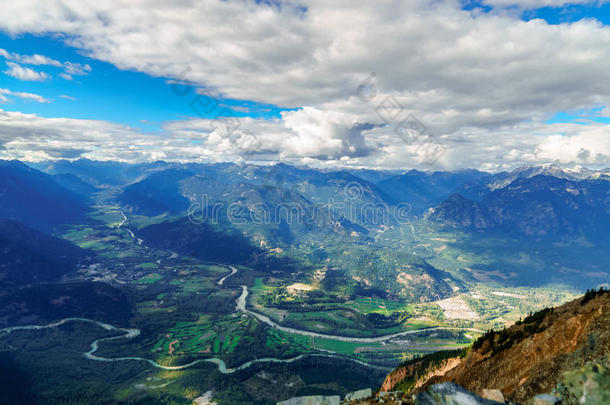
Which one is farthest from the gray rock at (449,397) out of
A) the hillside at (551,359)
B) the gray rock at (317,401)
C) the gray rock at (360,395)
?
the gray rock at (360,395)

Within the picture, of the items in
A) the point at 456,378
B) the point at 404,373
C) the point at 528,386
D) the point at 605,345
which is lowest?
the point at 404,373

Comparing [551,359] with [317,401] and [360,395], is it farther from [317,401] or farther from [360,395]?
[317,401]

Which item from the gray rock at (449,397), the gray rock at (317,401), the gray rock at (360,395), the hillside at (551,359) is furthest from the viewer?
the gray rock at (360,395)

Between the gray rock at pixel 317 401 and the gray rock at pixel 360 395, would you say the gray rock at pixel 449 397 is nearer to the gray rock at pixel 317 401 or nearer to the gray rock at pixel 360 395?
the gray rock at pixel 317 401

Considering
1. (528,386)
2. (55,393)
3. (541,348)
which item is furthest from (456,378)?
(55,393)

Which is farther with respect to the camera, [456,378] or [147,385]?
[147,385]

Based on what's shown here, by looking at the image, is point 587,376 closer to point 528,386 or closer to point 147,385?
point 528,386

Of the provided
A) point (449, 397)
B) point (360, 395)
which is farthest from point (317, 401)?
point (449, 397)
